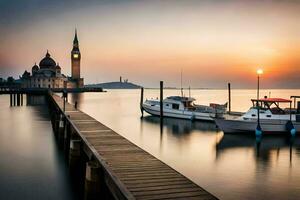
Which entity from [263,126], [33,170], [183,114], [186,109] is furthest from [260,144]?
[33,170]

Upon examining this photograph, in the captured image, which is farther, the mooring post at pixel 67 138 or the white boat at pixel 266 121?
the white boat at pixel 266 121

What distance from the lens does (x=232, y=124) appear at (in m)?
35.8

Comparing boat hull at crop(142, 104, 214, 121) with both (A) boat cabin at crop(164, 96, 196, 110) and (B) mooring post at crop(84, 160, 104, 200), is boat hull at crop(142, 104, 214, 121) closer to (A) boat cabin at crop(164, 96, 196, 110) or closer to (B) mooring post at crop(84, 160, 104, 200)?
(A) boat cabin at crop(164, 96, 196, 110)

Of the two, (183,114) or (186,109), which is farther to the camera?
(186,109)

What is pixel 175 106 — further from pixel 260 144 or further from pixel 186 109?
pixel 260 144

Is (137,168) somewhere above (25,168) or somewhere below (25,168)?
above

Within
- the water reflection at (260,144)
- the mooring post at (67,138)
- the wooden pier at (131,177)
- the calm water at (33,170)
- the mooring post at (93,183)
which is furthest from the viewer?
the water reflection at (260,144)

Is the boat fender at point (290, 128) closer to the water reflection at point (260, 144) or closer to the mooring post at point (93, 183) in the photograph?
the water reflection at point (260, 144)

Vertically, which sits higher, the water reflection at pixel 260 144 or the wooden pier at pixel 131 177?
the wooden pier at pixel 131 177

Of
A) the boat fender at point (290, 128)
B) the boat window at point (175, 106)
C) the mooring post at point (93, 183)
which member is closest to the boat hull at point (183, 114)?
the boat window at point (175, 106)

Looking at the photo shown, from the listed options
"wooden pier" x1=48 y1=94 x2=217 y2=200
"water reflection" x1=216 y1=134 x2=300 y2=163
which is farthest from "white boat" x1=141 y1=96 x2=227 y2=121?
"wooden pier" x1=48 y1=94 x2=217 y2=200

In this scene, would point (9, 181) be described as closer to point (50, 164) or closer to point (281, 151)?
point (50, 164)

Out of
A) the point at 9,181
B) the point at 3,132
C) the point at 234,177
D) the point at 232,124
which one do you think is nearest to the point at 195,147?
the point at 232,124

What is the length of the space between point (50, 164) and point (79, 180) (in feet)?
16.6
